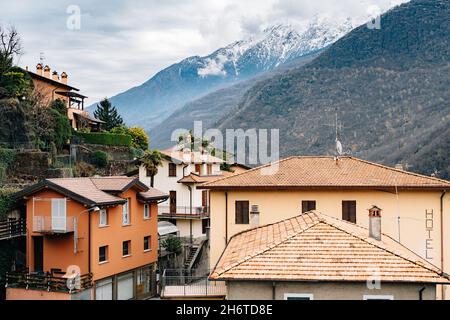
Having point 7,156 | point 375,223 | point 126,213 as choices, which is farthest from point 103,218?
point 375,223

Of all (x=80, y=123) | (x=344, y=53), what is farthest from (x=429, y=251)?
(x=344, y=53)

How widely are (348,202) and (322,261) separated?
12.2m

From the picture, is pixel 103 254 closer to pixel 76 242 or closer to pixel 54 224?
pixel 76 242

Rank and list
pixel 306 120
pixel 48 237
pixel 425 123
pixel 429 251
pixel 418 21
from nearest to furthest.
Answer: pixel 429 251 → pixel 48 237 → pixel 425 123 → pixel 306 120 → pixel 418 21

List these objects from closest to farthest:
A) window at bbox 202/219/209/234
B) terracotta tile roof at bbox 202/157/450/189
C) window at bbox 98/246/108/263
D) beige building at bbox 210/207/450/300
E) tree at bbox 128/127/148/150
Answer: beige building at bbox 210/207/450/300 → terracotta tile roof at bbox 202/157/450/189 → window at bbox 98/246/108/263 → window at bbox 202/219/209/234 → tree at bbox 128/127/148/150

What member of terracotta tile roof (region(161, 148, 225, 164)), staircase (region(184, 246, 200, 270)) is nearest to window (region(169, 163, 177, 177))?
terracotta tile roof (region(161, 148, 225, 164))

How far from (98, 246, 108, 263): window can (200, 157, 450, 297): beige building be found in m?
6.71

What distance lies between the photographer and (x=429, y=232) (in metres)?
26.6

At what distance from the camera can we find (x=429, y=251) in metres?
26.5

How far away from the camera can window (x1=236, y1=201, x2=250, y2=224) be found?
27234 millimetres

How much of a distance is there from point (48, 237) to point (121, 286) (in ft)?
17.7

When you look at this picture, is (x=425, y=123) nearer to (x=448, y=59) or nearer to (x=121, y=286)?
(x=448, y=59)

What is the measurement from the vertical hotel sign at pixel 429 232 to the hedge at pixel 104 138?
3571 cm

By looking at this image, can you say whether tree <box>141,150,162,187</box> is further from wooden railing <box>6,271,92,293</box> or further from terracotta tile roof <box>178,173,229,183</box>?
wooden railing <box>6,271,92,293</box>
